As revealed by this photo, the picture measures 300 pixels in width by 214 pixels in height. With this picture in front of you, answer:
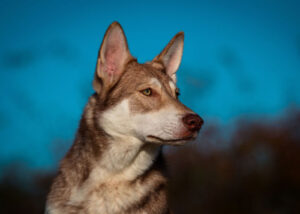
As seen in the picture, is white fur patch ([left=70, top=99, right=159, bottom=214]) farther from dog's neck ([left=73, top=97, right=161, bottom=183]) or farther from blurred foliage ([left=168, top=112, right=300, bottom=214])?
blurred foliage ([left=168, top=112, right=300, bottom=214])

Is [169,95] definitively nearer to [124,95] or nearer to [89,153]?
[124,95]

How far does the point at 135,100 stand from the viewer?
5418 millimetres

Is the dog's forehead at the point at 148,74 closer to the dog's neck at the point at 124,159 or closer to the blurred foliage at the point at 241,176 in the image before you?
the dog's neck at the point at 124,159

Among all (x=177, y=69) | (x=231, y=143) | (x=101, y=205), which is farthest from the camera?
(x=231, y=143)

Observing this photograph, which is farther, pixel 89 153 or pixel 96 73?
pixel 96 73

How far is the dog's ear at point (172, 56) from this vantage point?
21.8 ft

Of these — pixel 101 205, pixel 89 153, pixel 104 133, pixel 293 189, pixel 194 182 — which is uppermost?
pixel 104 133

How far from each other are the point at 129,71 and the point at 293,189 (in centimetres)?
4041

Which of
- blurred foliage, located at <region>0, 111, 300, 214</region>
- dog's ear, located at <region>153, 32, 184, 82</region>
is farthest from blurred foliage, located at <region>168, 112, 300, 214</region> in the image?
dog's ear, located at <region>153, 32, 184, 82</region>

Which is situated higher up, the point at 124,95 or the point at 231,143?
the point at 124,95

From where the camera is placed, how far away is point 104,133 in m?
5.33

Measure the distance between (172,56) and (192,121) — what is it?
2126 mm

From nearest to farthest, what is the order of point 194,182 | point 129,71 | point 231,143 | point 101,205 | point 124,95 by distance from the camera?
point 101,205 → point 124,95 → point 129,71 → point 194,182 → point 231,143

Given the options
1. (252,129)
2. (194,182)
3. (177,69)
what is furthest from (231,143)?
(177,69)
